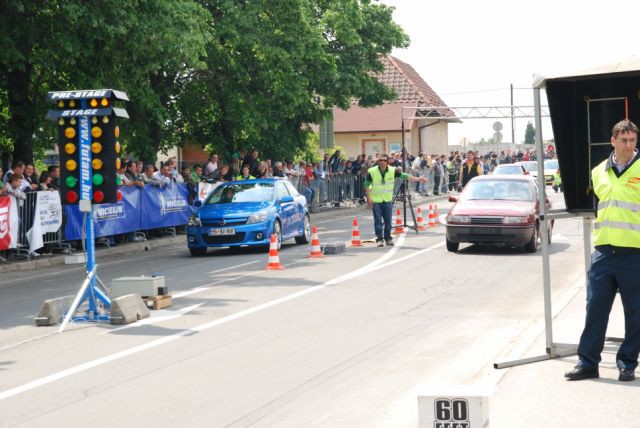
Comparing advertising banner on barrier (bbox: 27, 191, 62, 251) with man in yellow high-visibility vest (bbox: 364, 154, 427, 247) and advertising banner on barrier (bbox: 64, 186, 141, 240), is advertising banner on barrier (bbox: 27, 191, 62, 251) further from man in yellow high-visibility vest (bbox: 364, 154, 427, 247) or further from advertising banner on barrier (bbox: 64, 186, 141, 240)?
man in yellow high-visibility vest (bbox: 364, 154, 427, 247)

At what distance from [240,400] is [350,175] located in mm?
32668

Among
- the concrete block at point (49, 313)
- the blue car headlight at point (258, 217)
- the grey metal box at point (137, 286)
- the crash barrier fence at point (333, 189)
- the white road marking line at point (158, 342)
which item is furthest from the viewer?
the crash barrier fence at point (333, 189)

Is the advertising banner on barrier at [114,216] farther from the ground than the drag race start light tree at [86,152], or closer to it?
closer to it

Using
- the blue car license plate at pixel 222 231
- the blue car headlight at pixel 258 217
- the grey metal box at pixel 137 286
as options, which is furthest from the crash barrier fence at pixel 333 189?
the grey metal box at pixel 137 286

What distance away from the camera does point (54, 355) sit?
33.0ft

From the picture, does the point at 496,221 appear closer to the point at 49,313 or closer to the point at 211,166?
the point at 49,313

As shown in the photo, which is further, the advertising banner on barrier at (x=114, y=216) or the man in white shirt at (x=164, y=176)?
the man in white shirt at (x=164, y=176)

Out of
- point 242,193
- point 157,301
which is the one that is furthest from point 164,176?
point 157,301

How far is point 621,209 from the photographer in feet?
26.0

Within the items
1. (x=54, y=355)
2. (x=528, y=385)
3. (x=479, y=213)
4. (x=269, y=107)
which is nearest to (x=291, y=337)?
(x=54, y=355)

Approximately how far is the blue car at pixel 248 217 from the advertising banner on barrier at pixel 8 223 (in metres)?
3.50

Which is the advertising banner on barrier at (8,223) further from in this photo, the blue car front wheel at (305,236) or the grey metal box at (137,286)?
the grey metal box at (137,286)

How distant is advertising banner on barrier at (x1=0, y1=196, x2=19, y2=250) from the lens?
19.6 m

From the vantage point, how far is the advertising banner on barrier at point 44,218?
20656 mm
